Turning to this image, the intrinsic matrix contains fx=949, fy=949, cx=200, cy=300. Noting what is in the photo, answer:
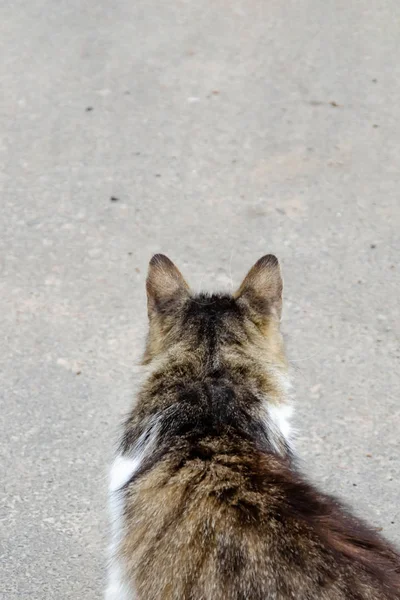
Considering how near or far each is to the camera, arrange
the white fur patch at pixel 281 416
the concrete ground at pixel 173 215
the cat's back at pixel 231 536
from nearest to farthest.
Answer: the cat's back at pixel 231 536 < the white fur patch at pixel 281 416 < the concrete ground at pixel 173 215

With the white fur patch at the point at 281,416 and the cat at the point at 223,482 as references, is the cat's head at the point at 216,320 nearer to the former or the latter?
the cat at the point at 223,482

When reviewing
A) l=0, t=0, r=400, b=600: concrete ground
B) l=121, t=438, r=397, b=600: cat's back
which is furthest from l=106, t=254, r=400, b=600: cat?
l=0, t=0, r=400, b=600: concrete ground

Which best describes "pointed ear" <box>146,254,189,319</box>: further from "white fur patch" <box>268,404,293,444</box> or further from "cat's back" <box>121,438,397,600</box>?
"cat's back" <box>121,438,397,600</box>

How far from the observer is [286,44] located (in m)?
5.79

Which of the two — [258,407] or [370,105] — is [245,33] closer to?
[370,105]

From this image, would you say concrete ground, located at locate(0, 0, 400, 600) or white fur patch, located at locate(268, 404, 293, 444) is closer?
white fur patch, located at locate(268, 404, 293, 444)

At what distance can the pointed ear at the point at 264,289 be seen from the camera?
9.18 ft

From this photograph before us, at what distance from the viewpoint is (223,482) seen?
2.15m

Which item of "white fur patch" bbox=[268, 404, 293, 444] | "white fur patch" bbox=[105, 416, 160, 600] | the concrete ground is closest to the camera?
"white fur patch" bbox=[105, 416, 160, 600]

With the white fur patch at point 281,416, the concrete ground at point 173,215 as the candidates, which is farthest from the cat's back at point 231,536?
the concrete ground at point 173,215

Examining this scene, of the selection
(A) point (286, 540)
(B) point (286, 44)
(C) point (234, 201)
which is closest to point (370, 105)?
(B) point (286, 44)

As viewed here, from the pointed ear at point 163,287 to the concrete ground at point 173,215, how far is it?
0.85 m

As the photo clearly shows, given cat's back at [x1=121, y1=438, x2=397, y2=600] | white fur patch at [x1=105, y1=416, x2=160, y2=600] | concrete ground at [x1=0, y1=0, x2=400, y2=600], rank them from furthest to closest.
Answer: concrete ground at [x1=0, y1=0, x2=400, y2=600] < white fur patch at [x1=105, y1=416, x2=160, y2=600] < cat's back at [x1=121, y1=438, x2=397, y2=600]

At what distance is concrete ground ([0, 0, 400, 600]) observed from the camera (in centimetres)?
341
